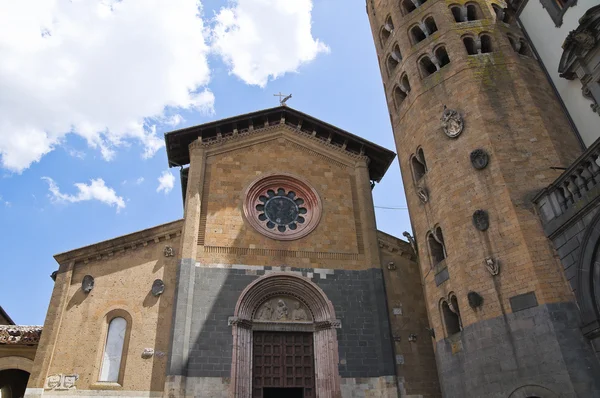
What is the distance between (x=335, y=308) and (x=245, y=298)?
3076 mm

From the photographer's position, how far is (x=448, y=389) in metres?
13.5

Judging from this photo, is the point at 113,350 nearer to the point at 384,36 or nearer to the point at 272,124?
the point at 272,124

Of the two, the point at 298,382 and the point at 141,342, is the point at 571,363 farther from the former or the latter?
the point at 141,342

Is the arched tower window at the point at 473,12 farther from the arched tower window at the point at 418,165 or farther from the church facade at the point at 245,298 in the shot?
the church facade at the point at 245,298

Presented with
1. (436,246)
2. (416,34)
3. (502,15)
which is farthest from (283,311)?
(502,15)

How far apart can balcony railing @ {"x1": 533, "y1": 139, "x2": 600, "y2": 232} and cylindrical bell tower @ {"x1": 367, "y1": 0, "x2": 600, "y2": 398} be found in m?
0.48

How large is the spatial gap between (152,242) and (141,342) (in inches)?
135

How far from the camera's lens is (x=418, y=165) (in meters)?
17.2

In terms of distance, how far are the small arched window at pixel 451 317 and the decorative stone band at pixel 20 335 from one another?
1327 cm

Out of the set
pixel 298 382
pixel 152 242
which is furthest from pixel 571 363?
pixel 152 242

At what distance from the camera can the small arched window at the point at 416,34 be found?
18.9 m

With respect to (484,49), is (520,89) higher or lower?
lower

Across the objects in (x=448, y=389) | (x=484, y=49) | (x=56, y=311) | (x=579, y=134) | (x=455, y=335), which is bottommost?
(x=448, y=389)

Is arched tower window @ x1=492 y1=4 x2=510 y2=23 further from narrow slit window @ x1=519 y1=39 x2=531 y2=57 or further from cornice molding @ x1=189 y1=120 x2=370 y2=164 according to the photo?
cornice molding @ x1=189 y1=120 x2=370 y2=164
